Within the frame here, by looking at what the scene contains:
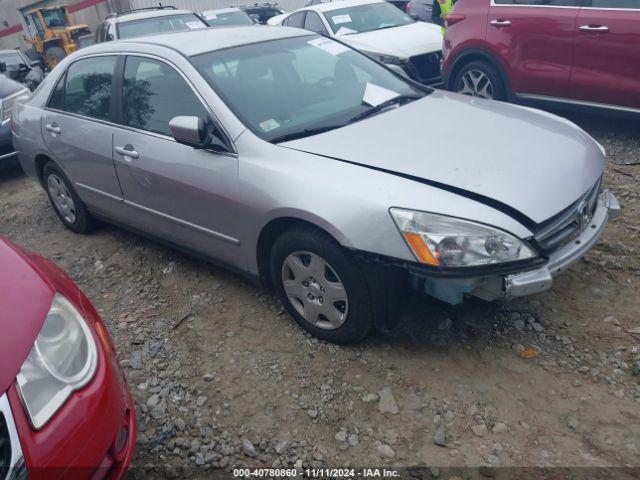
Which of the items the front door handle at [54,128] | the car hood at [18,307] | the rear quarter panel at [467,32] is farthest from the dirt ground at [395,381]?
the rear quarter panel at [467,32]

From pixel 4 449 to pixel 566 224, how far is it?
2450mm

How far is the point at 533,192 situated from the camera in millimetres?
2562

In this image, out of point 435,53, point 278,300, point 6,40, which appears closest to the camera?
point 278,300

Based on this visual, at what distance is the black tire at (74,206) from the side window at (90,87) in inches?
23.9

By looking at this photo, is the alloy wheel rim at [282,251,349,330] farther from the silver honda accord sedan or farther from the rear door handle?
the rear door handle

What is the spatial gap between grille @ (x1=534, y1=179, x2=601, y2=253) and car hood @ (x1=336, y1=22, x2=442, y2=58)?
15.7 feet

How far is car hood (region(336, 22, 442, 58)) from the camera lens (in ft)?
23.9

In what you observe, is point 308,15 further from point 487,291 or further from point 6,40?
point 6,40

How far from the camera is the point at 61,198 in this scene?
4.85 meters

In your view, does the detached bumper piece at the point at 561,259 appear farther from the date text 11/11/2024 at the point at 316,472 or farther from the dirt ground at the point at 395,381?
the date text 11/11/2024 at the point at 316,472

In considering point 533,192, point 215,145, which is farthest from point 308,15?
point 533,192

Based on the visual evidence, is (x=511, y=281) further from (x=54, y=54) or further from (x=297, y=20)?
(x=54, y=54)

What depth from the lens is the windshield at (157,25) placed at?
9195 mm

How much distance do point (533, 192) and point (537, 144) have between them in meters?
0.51
